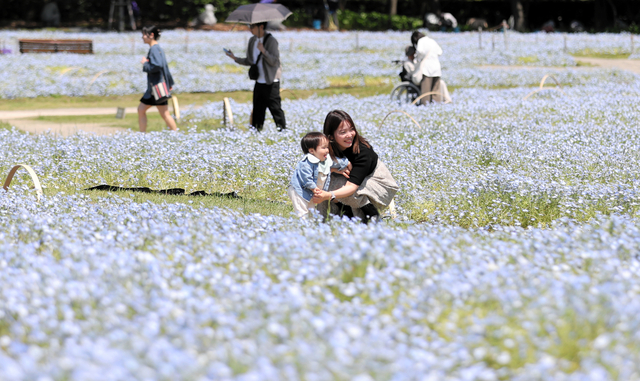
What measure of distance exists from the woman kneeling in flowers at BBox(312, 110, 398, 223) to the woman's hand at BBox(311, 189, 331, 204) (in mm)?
12

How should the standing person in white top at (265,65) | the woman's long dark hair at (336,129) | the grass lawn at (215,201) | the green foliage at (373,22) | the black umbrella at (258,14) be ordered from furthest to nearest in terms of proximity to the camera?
the green foliage at (373,22) < the standing person in white top at (265,65) < the black umbrella at (258,14) < the grass lawn at (215,201) < the woman's long dark hair at (336,129)

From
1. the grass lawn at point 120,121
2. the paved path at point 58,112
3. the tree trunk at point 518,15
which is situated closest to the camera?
the grass lawn at point 120,121

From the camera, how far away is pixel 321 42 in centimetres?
3438

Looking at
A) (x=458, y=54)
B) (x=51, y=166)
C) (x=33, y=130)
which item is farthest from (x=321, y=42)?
(x=51, y=166)

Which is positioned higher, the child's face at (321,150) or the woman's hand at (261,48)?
the woman's hand at (261,48)

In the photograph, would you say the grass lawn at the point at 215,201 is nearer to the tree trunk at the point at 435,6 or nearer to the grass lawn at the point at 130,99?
the grass lawn at the point at 130,99

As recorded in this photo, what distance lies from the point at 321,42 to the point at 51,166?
87.8ft

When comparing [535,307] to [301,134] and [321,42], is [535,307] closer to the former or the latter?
[301,134]

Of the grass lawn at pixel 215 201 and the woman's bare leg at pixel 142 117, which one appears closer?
the grass lawn at pixel 215 201

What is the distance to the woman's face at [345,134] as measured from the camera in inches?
250

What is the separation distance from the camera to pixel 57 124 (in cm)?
1450

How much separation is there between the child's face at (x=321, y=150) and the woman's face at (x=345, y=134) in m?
0.23

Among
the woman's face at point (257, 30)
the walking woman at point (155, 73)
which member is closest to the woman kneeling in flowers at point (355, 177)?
the woman's face at point (257, 30)

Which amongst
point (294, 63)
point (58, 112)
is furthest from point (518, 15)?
point (58, 112)
